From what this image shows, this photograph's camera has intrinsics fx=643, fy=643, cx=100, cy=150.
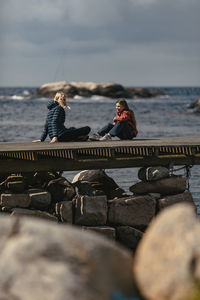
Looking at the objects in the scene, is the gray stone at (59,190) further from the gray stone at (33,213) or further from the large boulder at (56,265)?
the large boulder at (56,265)

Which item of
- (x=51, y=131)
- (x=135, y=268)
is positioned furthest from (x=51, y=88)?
(x=135, y=268)

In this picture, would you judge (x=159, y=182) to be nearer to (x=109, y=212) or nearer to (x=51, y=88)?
(x=109, y=212)

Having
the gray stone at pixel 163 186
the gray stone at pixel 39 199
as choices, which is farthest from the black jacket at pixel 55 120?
the gray stone at pixel 163 186

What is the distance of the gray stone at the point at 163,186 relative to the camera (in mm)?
12383

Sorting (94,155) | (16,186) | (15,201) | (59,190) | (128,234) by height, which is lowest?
(128,234)

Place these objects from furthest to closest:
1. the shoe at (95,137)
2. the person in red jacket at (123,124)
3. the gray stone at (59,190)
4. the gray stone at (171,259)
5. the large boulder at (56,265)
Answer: the shoe at (95,137) → the person in red jacket at (123,124) → the gray stone at (59,190) → the gray stone at (171,259) → the large boulder at (56,265)

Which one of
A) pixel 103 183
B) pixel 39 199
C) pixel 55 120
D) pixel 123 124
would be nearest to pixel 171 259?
pixel 39 199

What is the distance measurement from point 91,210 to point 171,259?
21.1 feet

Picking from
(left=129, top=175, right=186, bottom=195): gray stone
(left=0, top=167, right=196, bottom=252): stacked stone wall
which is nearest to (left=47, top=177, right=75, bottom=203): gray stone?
(left=0, top=167, right=196, bottom=252): stacked stone wall

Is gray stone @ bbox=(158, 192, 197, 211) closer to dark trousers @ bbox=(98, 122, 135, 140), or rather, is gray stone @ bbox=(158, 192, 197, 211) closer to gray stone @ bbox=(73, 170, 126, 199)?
gray stone @ bbox=(73, 170, 126, 199)

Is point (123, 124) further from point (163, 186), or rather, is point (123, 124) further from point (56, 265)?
point (56, 265)

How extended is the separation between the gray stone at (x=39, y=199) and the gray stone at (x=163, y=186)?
68.0 inches

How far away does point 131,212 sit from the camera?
12.1 meters

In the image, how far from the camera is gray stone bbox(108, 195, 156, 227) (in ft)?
39.7
